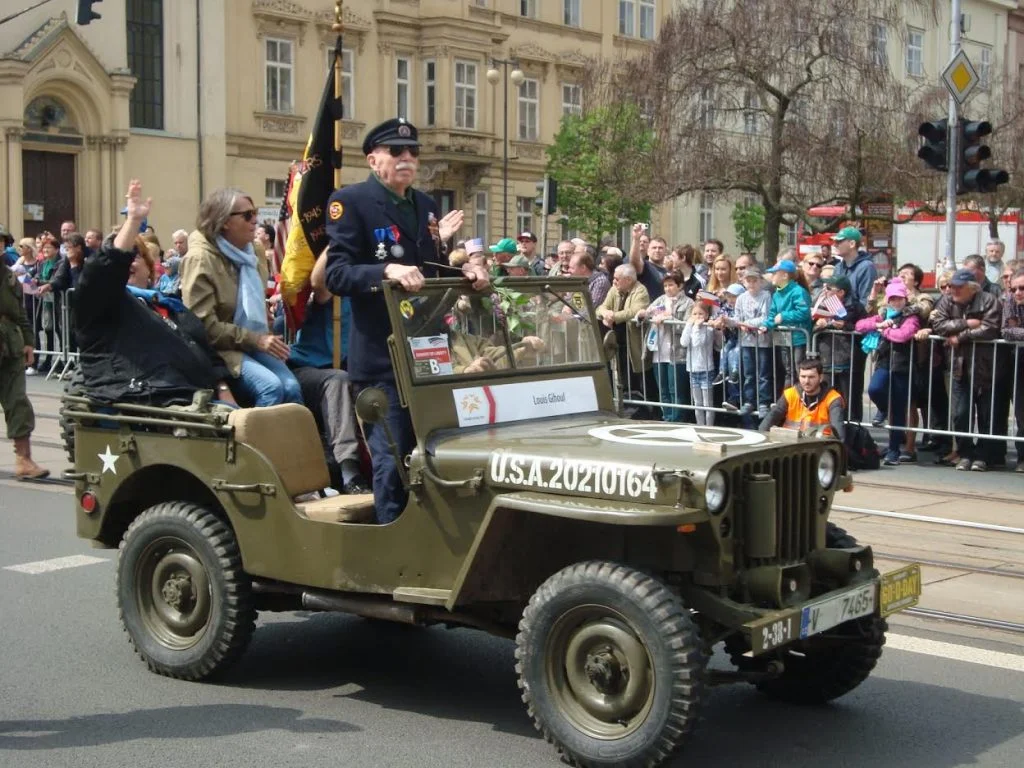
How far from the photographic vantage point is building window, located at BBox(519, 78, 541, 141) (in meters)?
49.2

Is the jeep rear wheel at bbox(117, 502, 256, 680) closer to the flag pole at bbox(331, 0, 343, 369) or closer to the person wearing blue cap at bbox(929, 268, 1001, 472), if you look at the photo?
the flag pole at bbox(331, 0, 343, 369)

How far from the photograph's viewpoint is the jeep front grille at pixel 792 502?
5137mm

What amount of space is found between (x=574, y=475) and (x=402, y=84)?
41.6 m

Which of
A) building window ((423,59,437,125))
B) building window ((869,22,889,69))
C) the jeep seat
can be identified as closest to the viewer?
the jeep seat

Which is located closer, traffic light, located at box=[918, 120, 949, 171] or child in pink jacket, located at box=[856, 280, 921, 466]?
child in pink jacket, located at box=[856, 280, 921, 466]

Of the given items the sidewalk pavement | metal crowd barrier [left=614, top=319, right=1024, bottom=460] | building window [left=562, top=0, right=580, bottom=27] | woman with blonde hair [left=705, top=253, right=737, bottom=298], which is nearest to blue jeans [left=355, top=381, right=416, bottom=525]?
the sidewalk pavement

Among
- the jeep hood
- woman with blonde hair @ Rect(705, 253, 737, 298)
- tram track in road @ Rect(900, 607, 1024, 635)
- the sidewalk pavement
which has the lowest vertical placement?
tram track in road @ Rect(900, 607, 1024, 635)

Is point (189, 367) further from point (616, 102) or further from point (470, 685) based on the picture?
point (616, 102)

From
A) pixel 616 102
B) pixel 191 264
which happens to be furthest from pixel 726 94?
pixel 191 264

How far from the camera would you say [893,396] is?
12.8 meters

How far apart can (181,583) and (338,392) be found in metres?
1.06

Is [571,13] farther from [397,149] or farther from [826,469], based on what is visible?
[826,469]

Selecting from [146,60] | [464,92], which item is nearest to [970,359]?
[146,60]

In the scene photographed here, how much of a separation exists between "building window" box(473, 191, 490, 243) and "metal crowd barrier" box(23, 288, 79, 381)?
28.9 metres
